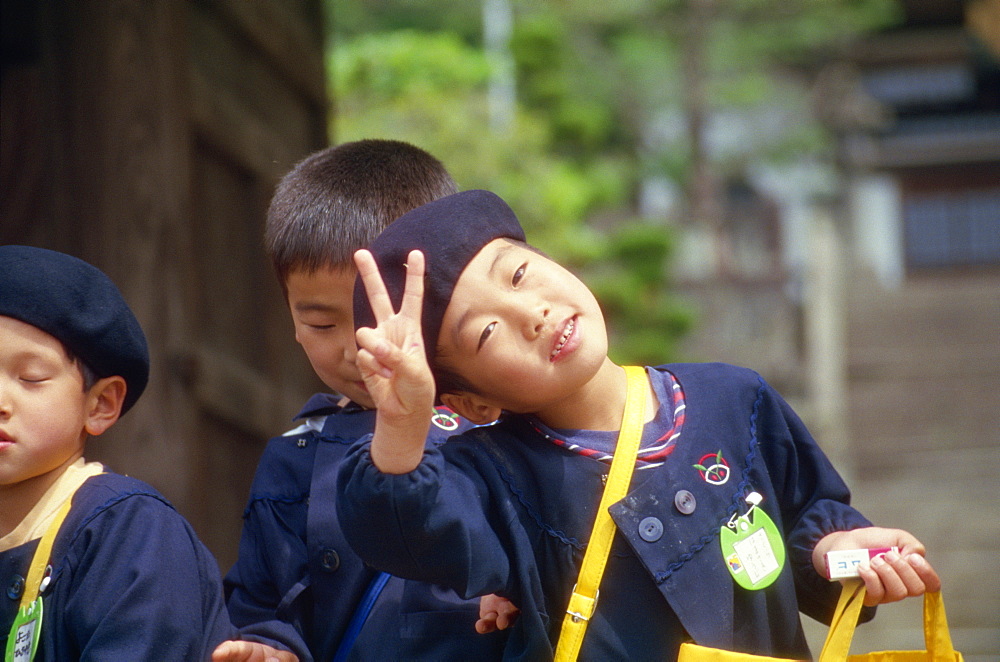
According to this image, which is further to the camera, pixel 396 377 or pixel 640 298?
pixel 640 298

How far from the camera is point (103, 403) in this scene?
2.02 m

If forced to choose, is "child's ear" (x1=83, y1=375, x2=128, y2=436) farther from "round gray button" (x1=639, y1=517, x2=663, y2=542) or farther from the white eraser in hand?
the white eraser in hand

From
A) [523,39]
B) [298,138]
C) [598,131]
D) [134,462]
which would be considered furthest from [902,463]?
[134,462]

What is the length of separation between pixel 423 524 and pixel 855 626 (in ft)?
2.40

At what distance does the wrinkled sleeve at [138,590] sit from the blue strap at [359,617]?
0.70 ft

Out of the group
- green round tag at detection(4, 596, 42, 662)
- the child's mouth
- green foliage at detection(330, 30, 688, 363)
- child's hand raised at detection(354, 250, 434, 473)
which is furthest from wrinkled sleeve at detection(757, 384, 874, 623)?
green foliage at detection(330, 30, 688, 363)

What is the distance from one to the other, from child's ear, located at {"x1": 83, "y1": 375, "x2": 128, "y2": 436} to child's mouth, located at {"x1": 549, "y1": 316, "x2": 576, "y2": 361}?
82cm

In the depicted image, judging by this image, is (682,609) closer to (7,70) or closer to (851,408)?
(7,70)

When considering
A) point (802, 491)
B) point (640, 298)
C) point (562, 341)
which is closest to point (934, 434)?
point (640, 298)

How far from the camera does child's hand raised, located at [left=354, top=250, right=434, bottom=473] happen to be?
62.1 inches

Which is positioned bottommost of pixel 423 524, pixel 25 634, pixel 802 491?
pixel 25 634

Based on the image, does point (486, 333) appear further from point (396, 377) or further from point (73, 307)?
point (73, 307)

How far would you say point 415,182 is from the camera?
2.23 m

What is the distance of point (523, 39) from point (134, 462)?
13.0 meters
